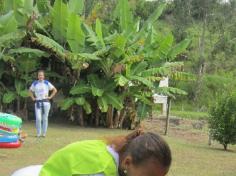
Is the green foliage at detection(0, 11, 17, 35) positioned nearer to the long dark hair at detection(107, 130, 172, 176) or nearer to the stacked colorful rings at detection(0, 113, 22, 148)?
the stacked colorful rings at detection(0, 113, 22, 148)

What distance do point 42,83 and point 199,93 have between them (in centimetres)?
1674

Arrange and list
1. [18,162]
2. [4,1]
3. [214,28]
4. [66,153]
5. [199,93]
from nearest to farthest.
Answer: [66,153] < [18,162] < [4,1] < [199,93] < [214,28]

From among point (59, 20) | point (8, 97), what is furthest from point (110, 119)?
point (59, 20)

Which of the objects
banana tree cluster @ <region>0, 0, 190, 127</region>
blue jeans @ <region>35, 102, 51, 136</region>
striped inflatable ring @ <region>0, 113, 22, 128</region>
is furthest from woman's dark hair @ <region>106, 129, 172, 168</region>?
banana tree cluster @ <region>0, 0, 190, 127</region>

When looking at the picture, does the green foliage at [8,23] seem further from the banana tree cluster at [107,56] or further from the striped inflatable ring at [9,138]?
the striped inflatable ring at [9,138]

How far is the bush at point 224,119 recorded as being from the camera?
12336 mm

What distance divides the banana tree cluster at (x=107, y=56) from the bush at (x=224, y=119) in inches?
99.9

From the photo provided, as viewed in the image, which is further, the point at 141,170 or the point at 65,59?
the point at 65,59

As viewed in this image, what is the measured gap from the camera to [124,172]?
250cm

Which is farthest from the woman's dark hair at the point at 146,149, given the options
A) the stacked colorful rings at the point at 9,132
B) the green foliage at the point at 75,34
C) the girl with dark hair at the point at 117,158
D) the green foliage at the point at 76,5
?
the green foliage at the point at 76,5

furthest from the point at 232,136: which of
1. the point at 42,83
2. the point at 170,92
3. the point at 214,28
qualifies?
the point at 214,28

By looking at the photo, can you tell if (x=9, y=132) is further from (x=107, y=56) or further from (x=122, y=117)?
(x=122, y=117)

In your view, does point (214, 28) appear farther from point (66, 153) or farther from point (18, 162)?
point (66, 153)

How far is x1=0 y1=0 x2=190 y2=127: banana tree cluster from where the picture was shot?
14.7 meters
